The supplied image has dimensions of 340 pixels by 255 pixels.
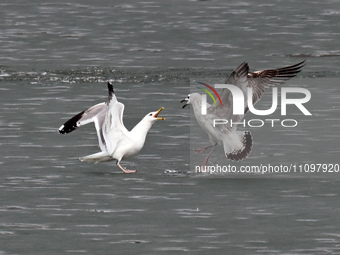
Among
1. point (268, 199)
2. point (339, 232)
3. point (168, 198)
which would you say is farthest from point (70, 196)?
point (339, 232)

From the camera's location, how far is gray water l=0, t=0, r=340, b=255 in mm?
9195

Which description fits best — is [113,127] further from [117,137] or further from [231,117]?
[231,117]

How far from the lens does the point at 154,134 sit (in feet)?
44.2

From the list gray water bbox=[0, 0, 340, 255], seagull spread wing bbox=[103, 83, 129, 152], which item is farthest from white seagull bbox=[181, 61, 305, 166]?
seagull spread wing bbox=[103, 83, 129, 152]

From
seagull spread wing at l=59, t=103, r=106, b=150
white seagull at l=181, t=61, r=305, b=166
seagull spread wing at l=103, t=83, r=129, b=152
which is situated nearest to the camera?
seagull spread wing at l=103, t=83, r=129, b=152

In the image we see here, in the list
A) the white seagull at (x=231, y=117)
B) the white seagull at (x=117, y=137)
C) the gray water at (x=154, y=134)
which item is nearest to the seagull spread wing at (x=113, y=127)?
the white seagull at (x=117, y=137)

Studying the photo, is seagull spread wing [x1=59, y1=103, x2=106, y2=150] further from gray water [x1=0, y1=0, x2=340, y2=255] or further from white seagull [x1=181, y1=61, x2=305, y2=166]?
white seagull [x1=181, y1=61, x2=305, y2=166]

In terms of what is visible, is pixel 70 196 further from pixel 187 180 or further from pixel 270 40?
pixel 270 40

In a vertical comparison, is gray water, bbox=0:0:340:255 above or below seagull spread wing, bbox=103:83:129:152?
below

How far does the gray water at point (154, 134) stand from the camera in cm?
920

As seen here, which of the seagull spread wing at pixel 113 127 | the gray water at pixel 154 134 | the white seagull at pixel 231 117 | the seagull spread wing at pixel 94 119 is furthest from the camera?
the white seagull at pixel 231 117

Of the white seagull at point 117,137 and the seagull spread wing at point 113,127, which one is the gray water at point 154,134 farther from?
the seagull spread wing at point 113,127

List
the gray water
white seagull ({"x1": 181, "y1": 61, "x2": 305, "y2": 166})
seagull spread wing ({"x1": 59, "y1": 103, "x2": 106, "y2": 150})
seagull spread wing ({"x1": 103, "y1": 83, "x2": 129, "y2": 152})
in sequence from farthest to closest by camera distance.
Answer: white seagull ({"x1": 181, "y1": 61, "x2": 305, "y2": 166}) → seagull spread wing ({"x1": 59, "y1": 103, "x2": 106, "y2": 150}) → seagull spread wing ({"x1": 103, "y1": 83, "x2": 129, "y2": 152}) → the gray water

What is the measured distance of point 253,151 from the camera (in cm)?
1275
